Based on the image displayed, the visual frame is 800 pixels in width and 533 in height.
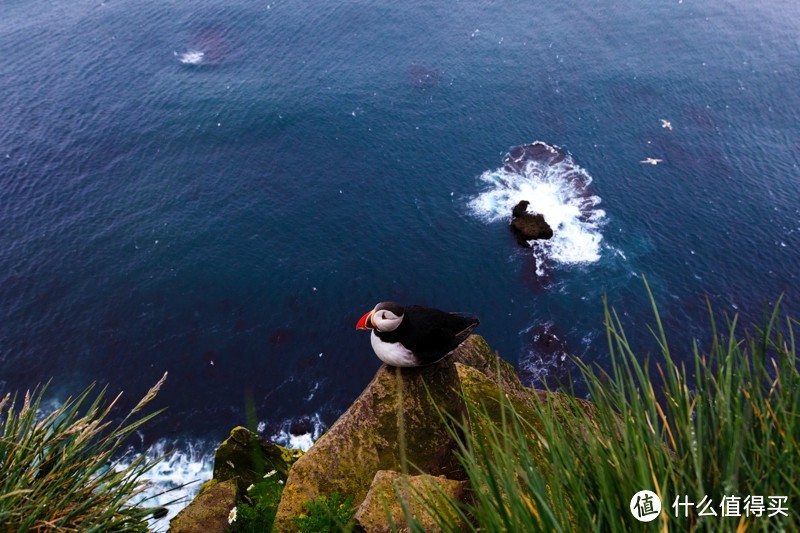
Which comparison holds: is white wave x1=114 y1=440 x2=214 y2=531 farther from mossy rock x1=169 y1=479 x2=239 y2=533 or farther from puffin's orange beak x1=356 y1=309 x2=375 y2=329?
puffin's orange beak x1=356 y1=309 x2=375 y2=329

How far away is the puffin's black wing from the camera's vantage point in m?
12.9

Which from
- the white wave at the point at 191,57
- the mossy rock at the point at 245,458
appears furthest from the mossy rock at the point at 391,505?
the white wave at the point at 191,57

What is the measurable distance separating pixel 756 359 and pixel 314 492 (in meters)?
9.18

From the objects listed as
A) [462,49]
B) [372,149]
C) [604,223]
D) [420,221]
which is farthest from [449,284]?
[462,49]

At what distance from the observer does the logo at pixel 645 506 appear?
4469 millimetres

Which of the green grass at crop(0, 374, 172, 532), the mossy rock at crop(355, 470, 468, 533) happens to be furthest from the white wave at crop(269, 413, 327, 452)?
the green grass at crop(0, 374, 172, 532)

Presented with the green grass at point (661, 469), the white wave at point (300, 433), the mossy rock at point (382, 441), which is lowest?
the white wave at point (300, 433)

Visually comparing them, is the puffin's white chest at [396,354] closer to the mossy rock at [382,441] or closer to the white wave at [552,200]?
the mossy rock at [382,441]

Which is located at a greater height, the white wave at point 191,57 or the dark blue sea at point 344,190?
the white wave at point 191,57

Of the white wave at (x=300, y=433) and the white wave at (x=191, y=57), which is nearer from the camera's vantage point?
the white wave at (x=300, y=433)

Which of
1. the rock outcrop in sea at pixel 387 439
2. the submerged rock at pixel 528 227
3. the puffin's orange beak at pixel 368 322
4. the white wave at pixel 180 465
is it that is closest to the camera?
the rock outcrop in sea at pixel 387 439

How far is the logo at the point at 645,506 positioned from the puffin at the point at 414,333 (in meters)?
8.40

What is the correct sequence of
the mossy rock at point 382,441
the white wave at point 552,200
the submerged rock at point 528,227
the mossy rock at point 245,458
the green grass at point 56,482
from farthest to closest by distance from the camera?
the submerged rock at point 528,227 → the white wave at point 552,200 → the mossy rock at point 245,458 → the mossy rock at point 382,441 → the green grass at point 56,482

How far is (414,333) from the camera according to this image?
12.8 m
